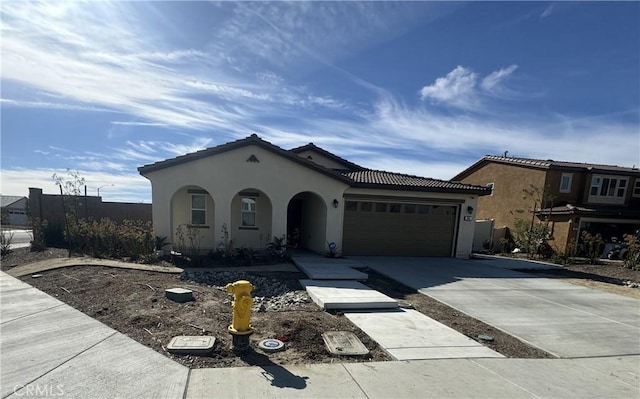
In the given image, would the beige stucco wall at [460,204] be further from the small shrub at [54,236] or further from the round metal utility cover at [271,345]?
the small shrub at [54,236]

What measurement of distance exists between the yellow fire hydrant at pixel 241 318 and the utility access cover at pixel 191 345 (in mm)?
358

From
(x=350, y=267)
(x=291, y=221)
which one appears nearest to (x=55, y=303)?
(x=350, y=267)

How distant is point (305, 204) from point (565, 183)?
1796 centimetres

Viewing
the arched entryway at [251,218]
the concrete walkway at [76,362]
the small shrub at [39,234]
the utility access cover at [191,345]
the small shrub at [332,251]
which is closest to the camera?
the concrete walkway at [76,362]

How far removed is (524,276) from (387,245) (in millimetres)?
5025

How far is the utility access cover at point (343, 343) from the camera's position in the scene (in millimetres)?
4414

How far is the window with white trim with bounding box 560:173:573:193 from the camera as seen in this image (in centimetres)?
2123

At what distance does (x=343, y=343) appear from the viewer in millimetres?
4684

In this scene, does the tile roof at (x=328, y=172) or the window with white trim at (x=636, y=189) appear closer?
the tile roof at (x=328, y=172)

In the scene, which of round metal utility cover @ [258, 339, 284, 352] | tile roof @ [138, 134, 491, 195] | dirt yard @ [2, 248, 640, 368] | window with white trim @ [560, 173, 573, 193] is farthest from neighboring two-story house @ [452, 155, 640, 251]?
round metal utility cover @ [258, 339, 284, 352]

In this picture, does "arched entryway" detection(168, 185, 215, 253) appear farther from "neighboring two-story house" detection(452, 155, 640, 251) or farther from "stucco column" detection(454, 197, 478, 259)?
"neighboring two-story house" detection(452, 155, 640, 251)

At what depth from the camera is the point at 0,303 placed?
241 inches

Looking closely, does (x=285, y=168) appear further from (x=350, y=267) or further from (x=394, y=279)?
(x=394, y=279)

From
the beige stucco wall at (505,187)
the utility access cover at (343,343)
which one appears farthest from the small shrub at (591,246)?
the utility access cover at (343,343)
